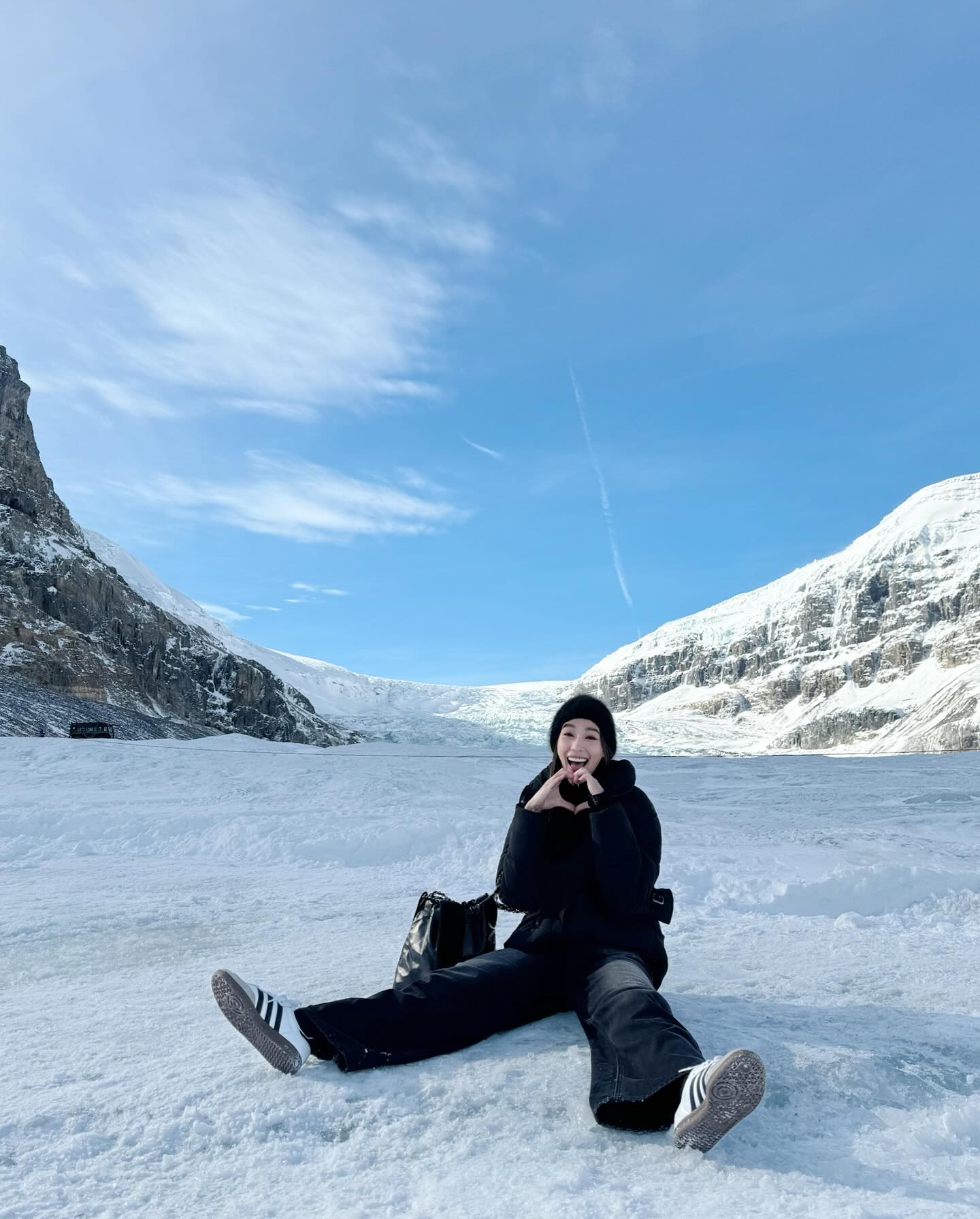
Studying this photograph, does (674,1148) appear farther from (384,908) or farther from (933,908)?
(933,908)

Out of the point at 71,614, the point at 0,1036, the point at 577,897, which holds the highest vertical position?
the point at 71,614

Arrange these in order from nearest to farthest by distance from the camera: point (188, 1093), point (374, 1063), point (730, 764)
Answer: point (188, 1093) < point (374, 1063) < point (730, 764)

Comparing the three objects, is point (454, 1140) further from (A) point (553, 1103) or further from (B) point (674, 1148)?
(B) point (674, 1148)

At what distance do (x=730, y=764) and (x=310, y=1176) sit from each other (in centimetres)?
1272

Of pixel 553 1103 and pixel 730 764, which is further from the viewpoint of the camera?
pixel 730 764

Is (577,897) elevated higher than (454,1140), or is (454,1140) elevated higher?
(577,897)

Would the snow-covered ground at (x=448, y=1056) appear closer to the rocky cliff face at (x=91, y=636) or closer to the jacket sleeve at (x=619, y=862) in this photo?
the jacket sleeve at (x=619, y=862)

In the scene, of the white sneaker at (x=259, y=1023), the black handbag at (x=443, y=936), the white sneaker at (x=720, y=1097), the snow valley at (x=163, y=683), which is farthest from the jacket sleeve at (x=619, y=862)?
the snow valley at (x=163, y=683)

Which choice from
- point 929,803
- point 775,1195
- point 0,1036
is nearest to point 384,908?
point 0,1036

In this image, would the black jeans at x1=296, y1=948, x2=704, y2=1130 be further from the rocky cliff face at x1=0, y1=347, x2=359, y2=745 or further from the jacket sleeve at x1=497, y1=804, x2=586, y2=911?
the rocky cliff face at x1=0, y1=347, x2=359, y2=745

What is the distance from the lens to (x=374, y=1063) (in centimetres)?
239

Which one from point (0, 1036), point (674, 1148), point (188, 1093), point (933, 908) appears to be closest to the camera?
point (674, 1148)

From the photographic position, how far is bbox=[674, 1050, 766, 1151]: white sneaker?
188 cm

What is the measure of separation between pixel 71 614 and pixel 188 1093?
76.3m
